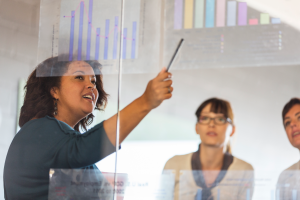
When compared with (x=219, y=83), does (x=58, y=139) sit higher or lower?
lower

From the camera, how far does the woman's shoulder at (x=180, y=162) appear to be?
A: 3.85 ft

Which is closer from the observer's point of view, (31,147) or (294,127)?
(294,127)

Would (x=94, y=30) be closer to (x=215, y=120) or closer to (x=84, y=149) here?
(x=84, y=149)

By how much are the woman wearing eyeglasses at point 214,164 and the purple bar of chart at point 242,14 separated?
0.28 metres

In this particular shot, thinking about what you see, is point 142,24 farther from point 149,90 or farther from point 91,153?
point 91,153

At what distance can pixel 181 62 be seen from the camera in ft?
4.00

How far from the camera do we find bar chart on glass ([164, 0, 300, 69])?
117 centimetres

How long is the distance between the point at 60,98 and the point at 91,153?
27 cm

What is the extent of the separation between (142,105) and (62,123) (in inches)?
13.0

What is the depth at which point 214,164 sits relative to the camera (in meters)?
1.17

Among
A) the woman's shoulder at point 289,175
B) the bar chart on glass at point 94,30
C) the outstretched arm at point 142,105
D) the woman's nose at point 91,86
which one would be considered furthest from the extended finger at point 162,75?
the woman's shoulder at point 289,175

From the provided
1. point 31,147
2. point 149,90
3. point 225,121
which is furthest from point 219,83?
point 31,147

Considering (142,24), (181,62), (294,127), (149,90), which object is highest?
(142,24)

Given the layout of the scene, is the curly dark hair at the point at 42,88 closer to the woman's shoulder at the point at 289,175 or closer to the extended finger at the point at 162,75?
the extended finger at the point at 162,75
